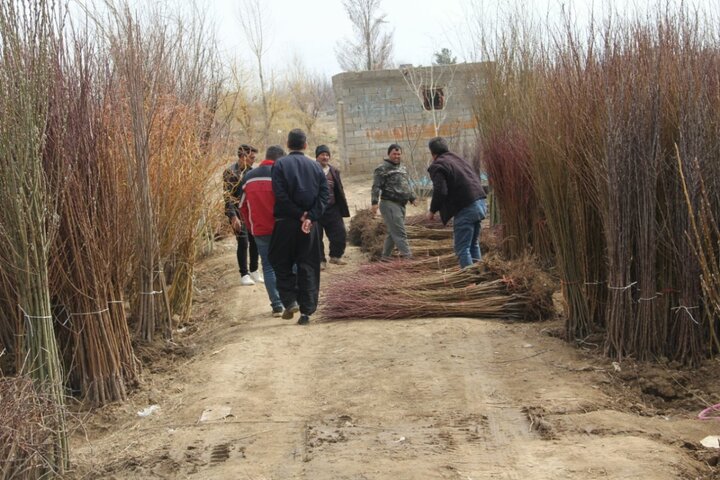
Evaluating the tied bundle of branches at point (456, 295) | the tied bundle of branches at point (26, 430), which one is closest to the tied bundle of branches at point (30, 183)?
the tied bundle of branches at point (26, 430)

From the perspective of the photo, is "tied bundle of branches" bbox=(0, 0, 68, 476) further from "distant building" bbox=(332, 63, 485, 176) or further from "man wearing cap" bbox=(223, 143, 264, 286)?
"distant building" bbox=(332, 63, 485, 176)

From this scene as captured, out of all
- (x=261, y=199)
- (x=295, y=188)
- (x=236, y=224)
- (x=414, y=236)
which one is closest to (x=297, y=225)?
(x=295, y=188)

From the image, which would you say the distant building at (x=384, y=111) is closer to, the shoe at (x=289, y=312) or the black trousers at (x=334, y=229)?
the black trousers at (x=334, y=229)

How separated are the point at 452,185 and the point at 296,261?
5.80ft

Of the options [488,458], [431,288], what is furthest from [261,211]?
[488,458]

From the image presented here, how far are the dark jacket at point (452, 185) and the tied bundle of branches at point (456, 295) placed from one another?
2.57ft

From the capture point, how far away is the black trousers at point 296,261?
629 centimetres

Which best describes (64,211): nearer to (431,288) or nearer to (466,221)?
(431,288)

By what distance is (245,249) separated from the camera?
27.3 feet

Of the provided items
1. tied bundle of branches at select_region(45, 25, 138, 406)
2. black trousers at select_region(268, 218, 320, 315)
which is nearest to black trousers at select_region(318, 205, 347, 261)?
black trousers at select_region(268, 218, 320, 315)

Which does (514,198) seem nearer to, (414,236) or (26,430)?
(414,236)

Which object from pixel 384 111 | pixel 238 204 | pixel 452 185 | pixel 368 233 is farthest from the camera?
pixel 384 111

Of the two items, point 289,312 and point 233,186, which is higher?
point 233,186

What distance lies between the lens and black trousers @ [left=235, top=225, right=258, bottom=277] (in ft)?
26.6
